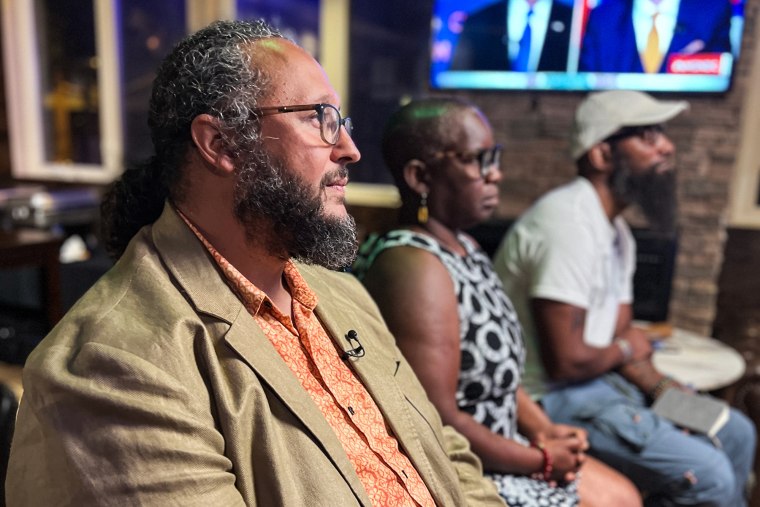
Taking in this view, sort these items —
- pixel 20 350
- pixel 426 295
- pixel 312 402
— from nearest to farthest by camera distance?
1. pixel 312 402
2. pixel 426 295
3. pixel 20 350

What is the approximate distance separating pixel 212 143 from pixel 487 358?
82 centimetres

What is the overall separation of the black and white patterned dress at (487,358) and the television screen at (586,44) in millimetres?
2112

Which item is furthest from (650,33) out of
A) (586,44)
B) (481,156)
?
(481,156)

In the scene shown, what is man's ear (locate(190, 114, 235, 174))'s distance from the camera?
91cm

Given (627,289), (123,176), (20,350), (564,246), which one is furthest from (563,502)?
(20,350)

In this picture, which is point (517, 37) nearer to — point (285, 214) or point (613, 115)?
point (613, 115)

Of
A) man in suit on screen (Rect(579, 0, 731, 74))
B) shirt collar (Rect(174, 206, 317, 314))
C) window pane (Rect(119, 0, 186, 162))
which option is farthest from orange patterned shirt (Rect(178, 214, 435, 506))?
window pane (Rect(119, 0, 186, 162))

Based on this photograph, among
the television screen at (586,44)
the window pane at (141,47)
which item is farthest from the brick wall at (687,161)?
the window pane at (141,47)

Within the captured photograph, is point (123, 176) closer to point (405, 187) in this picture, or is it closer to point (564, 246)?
point (405, 187)

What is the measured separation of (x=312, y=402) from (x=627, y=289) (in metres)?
1.59

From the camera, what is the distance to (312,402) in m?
0.90

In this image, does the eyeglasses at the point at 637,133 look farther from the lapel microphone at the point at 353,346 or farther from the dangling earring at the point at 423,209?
the lapel microphone at the point at 353,346

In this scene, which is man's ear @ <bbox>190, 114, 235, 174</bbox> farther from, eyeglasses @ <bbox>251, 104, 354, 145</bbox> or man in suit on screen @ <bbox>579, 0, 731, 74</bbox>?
man in suit on screen @ <bbox>579, 0, 731, 74</bbox>

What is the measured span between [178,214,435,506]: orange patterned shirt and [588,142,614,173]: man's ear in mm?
1385
